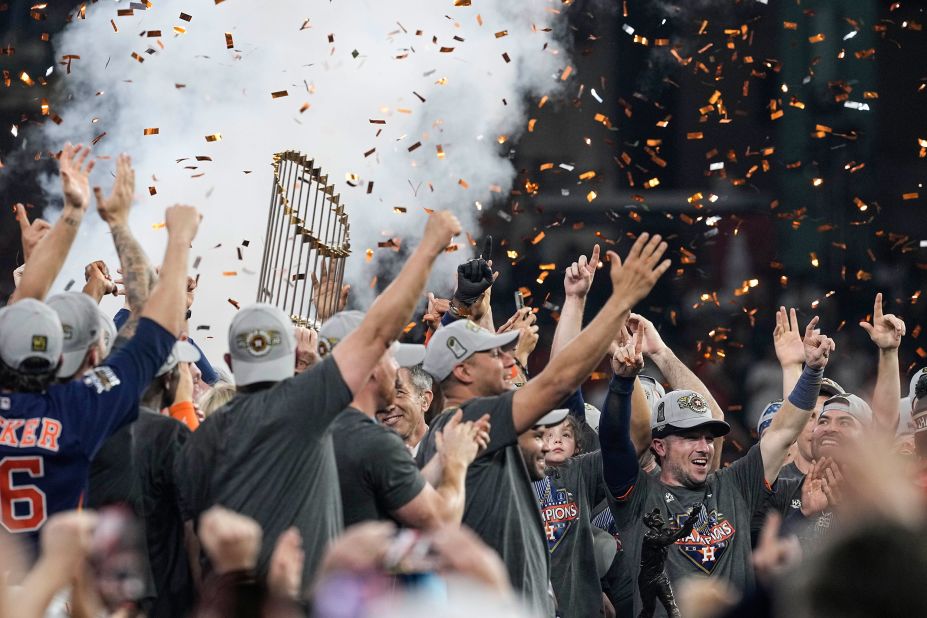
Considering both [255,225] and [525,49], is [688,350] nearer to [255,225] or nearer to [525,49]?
[525,49]

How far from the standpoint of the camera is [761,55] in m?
11.6

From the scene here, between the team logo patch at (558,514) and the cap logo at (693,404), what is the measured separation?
620 mm

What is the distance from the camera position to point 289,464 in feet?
11.6

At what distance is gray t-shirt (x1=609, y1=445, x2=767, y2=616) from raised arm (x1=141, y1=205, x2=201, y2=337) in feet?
7.59

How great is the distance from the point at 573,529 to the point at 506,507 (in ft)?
Result: 4.28

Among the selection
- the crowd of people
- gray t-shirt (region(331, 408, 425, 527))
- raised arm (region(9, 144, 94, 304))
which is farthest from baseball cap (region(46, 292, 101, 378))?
gray t-shirt (region(331, 408, 425, 527))

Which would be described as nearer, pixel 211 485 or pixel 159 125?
pixel 211 485

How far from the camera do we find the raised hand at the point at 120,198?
163 inches

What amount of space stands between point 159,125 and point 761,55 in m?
5.42

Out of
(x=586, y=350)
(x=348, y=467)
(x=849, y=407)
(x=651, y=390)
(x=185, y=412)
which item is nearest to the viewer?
(x=348, y=467)

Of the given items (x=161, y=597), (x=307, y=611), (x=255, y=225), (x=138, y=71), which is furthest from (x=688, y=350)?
(x=307, y=611)

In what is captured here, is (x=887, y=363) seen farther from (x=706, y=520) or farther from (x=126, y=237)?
(x=126, y=237)

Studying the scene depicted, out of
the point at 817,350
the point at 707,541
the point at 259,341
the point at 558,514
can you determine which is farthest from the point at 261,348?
the point at 817,350

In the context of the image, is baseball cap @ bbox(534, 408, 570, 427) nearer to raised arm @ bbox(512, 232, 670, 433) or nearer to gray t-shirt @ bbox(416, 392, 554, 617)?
gray t-shirt @ bbox(416, 392, 554, 617)
